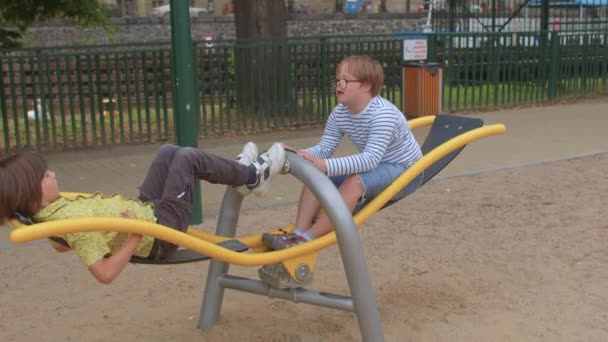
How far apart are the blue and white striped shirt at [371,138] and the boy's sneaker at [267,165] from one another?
0.83ft

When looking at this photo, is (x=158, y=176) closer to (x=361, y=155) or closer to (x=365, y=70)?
(x=361, y=155)

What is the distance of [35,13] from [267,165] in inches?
227

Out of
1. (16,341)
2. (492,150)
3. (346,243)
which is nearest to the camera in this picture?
(346,243)

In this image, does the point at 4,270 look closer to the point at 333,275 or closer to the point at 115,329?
the point at 115,329

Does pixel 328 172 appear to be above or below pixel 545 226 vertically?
above

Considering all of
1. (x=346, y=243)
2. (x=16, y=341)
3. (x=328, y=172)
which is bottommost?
(x=16, y=341)

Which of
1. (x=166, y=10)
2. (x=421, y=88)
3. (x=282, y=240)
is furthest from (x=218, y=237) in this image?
(x=166, y=10)

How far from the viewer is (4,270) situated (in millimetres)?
4500

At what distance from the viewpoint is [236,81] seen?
30.4ft

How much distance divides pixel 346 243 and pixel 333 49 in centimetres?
700

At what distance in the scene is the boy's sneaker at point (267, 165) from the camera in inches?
121

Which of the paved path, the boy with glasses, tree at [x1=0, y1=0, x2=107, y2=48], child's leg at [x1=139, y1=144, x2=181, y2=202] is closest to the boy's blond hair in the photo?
the boy with glasses

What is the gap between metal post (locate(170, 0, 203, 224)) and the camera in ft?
15.8

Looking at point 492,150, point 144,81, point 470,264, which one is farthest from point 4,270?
point 492,150
